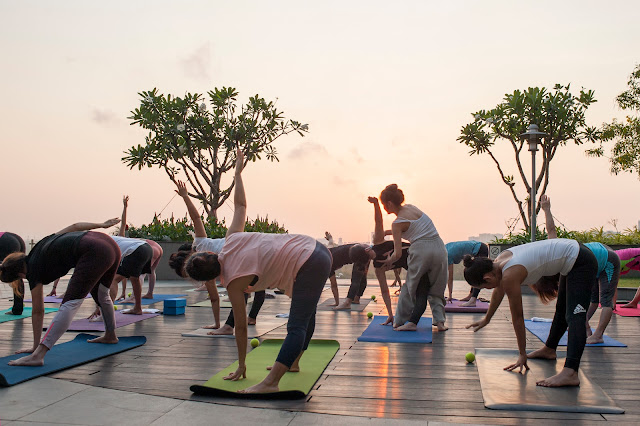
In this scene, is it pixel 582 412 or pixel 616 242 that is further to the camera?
pixel 616 242

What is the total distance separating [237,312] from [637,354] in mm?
3497

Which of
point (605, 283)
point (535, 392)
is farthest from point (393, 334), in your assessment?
point (535, 392)

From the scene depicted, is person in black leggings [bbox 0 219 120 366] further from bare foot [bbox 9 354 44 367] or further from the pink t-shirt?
the pink t-shirt

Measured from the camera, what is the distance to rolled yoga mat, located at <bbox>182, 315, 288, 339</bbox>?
233 inches

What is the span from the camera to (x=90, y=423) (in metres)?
3.04

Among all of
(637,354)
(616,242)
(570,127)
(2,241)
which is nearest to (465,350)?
(637,354)

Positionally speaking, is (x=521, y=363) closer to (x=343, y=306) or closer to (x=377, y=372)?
(x=377, y=372)

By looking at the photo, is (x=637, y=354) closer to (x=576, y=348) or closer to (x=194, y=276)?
(x=576, y=348)

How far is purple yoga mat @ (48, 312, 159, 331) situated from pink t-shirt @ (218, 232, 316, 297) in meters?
3.28

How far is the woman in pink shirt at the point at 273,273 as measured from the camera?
3.49 metres

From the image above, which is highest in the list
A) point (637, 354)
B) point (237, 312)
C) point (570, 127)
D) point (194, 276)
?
point (570, 127)

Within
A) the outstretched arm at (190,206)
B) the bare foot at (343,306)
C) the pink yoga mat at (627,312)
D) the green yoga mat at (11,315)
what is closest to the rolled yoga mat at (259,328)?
the outstretched arm at (190,206)

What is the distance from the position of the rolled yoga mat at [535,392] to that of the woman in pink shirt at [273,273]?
117cm

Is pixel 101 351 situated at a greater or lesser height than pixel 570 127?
lesser
